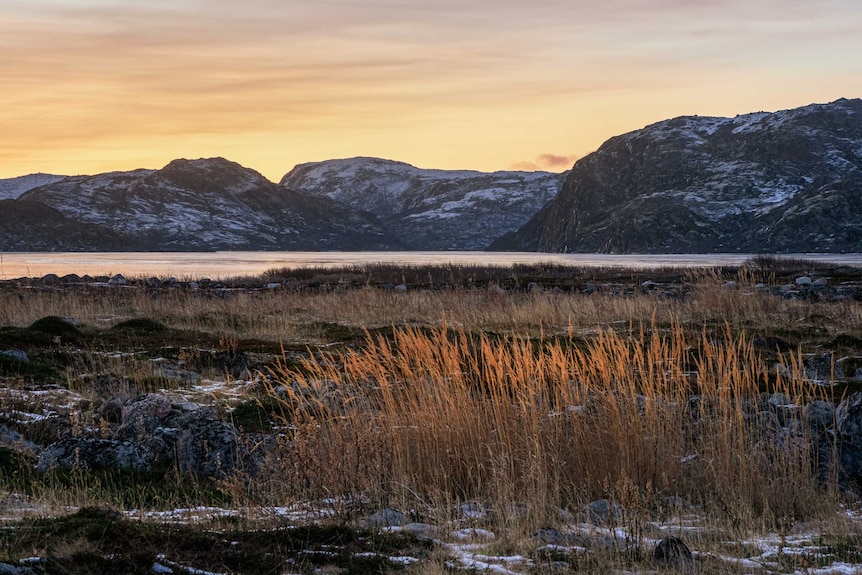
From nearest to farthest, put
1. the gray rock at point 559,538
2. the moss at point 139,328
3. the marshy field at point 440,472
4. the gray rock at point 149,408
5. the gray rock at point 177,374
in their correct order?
1. the marshy field at point 440,472
2. the gray rock at point 559,538
3. the gray rock at point 149,408
4. the gray rock at point 177,374
5. the moss at point 139,328

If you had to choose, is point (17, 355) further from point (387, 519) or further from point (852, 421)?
point (852, 421)

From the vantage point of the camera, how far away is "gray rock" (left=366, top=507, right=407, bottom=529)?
23.8 ft

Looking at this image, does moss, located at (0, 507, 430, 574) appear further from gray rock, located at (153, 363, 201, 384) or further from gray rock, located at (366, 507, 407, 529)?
gray rock, located at (153, 363, 201, 384)

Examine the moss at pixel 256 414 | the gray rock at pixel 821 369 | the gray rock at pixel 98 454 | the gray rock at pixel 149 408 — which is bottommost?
the gray rock at pixel 821 369

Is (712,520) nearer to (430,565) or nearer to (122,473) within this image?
(430,565)

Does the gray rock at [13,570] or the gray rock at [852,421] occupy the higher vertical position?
the gray rock at [13,570]

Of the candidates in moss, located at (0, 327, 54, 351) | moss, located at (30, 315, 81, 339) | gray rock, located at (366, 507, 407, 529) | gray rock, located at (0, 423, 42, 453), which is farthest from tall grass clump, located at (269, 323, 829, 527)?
moss, located at (30, 315, 81, 339)

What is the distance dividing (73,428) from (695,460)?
7388 mm

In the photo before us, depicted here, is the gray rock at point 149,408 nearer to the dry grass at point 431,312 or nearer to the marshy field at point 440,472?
the marshy field at point 440,472

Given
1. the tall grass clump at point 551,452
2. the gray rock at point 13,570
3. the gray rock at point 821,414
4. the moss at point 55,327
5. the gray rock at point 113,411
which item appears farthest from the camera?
the moss at point 55,327

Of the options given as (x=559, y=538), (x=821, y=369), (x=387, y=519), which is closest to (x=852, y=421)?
(x=559, y=538)

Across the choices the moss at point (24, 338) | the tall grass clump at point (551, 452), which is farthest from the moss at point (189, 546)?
the moss at point (24, 338)

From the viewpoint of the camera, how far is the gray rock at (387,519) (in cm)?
724

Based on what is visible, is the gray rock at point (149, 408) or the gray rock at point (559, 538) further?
the gray rock at point (149, 408)
